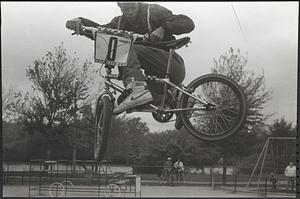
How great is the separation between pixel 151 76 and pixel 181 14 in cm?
77

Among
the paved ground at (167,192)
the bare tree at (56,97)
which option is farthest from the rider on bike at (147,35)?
the paved ground at (167,192)

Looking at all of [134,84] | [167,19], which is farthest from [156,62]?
[167,19]

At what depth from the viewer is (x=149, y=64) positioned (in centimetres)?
712

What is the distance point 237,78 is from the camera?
7.20m

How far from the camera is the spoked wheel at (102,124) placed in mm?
7176

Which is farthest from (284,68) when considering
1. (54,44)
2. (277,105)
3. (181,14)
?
(54,44)

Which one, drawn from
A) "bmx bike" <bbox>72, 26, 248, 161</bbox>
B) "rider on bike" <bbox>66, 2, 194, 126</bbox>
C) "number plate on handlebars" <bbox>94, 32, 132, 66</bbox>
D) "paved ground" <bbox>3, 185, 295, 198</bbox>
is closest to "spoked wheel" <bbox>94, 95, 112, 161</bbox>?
"bmx bike" <bbox>72, 26, 248, 161</bbox>

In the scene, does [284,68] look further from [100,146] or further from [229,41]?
[100,146]

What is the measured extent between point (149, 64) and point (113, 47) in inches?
17.6

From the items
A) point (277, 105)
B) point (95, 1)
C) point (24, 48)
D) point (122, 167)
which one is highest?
point (95, 1)

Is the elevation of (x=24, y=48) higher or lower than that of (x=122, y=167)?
higher

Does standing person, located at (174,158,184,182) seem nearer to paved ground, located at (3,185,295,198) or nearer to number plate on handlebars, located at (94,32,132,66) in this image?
paved ground, located at (3,185,295,198)

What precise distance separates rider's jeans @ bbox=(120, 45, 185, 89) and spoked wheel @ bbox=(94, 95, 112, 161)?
0.35 metres

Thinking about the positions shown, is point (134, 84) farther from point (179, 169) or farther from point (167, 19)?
point (179, 169)
